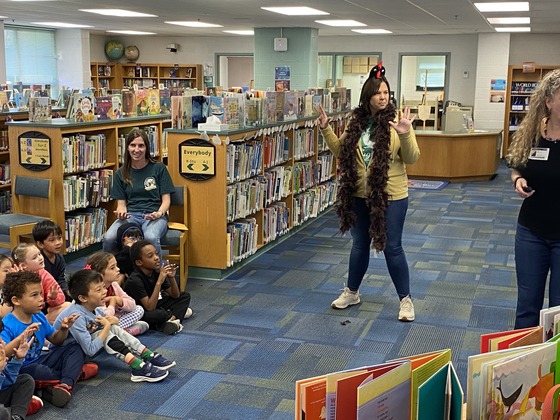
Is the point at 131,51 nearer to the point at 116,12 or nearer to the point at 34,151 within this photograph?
the point at 116,12

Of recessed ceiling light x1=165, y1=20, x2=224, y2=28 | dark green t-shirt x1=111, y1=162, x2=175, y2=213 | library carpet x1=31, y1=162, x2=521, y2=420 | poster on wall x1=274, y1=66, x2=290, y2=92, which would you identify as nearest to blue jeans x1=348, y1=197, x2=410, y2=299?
library carpet x1=31, y1=162, x2=521, y2=420

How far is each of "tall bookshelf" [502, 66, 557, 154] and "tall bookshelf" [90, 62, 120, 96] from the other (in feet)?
31.1

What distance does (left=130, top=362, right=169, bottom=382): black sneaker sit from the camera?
12.3 feet

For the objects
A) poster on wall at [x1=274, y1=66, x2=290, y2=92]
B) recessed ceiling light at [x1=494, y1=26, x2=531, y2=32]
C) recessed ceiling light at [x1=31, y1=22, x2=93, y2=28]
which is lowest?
poster on wall at [x1=274, y1=66, x2=290, y2=92]

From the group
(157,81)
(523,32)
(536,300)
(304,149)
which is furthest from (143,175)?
(157,81)

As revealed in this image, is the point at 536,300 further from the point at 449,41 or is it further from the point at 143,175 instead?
the point at 449,41

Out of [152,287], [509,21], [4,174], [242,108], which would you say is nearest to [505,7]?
[509,21]

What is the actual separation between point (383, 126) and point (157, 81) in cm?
1414

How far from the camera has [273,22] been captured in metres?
A: 12.4

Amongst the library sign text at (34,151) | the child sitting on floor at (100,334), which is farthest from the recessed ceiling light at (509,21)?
the child sitting on floor at (100,334)

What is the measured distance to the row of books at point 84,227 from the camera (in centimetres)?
614

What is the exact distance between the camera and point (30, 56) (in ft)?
50.7

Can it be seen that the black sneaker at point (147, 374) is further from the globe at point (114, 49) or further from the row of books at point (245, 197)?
the globe at point (114, 49)

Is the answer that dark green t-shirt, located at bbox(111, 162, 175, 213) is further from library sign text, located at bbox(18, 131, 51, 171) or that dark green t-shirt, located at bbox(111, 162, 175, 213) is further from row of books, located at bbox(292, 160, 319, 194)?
row of books, located at bbox(292, 160, 319, 194)
